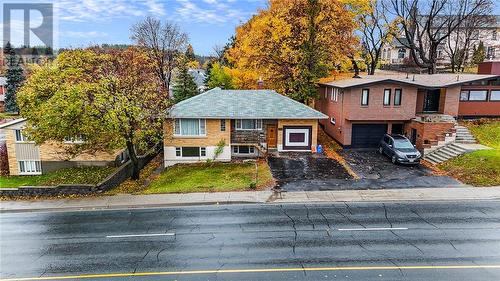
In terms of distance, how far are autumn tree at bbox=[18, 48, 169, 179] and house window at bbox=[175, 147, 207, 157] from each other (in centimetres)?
404

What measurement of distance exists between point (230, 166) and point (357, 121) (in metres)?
12.0

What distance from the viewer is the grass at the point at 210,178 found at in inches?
931

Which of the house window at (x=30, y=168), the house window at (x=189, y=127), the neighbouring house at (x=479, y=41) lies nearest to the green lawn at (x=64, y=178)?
the house window at (x=30, y=168)

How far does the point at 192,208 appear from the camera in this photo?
20.3 metres

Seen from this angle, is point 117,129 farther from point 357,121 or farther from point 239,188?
point 357,121

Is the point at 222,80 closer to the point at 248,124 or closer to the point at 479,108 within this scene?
the point at 248,124

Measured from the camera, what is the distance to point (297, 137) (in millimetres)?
31844

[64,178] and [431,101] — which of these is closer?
[64,178]

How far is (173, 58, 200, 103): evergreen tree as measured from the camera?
44844 mm

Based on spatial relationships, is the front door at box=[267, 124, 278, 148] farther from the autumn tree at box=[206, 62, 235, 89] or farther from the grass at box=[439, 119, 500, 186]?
the autumn tree at box=[206, 62, 235, 89]

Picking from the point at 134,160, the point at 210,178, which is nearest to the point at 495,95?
the point at 210,178

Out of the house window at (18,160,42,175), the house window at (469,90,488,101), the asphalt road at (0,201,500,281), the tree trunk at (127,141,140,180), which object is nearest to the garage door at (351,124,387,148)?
the house window at (469,90,488,101)

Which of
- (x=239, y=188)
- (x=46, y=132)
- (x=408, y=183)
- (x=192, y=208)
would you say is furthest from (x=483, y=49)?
(x=46, y=132)

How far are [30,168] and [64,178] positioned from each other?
20.0ft
